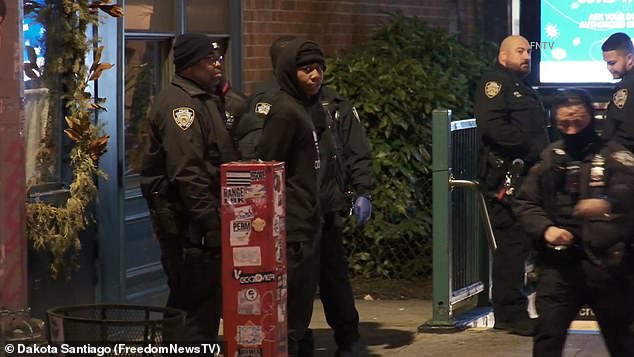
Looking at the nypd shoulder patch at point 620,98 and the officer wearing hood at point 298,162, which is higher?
the nypd shoulder patch at point 620,98

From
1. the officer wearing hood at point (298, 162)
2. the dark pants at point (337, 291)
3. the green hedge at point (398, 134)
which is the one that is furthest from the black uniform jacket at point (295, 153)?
the green hedge at point (398, 134)

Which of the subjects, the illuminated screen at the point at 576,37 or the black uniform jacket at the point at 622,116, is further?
the illuminated screen at the point at 576,37

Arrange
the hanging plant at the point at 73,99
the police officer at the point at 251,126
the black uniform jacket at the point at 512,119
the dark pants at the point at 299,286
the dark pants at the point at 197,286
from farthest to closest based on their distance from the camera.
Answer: the black uniform jacket at the point at 512,119
the hanging plant at the point at 73,99
the police officer at the point at 251,126
the dark pants at the point at 299,286
the dark pants at the point at 197,286

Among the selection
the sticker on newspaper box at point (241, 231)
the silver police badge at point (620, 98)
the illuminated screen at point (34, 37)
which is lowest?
the sticker on newspaper box at point (241, 231)

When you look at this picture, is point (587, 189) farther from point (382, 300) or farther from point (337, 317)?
point (382, 300)

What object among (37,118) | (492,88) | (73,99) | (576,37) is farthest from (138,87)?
(576,37)

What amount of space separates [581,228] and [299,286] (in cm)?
172

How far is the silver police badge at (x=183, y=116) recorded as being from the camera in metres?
6.98

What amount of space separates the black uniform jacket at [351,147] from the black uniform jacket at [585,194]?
1.81m

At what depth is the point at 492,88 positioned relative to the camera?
9.16 meters

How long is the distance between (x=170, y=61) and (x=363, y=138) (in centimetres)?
223

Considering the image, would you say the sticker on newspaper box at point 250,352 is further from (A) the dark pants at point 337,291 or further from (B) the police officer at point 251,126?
(A) the dark pants at point 337,291

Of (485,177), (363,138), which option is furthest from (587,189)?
(485,177)

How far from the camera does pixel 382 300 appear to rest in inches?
435
